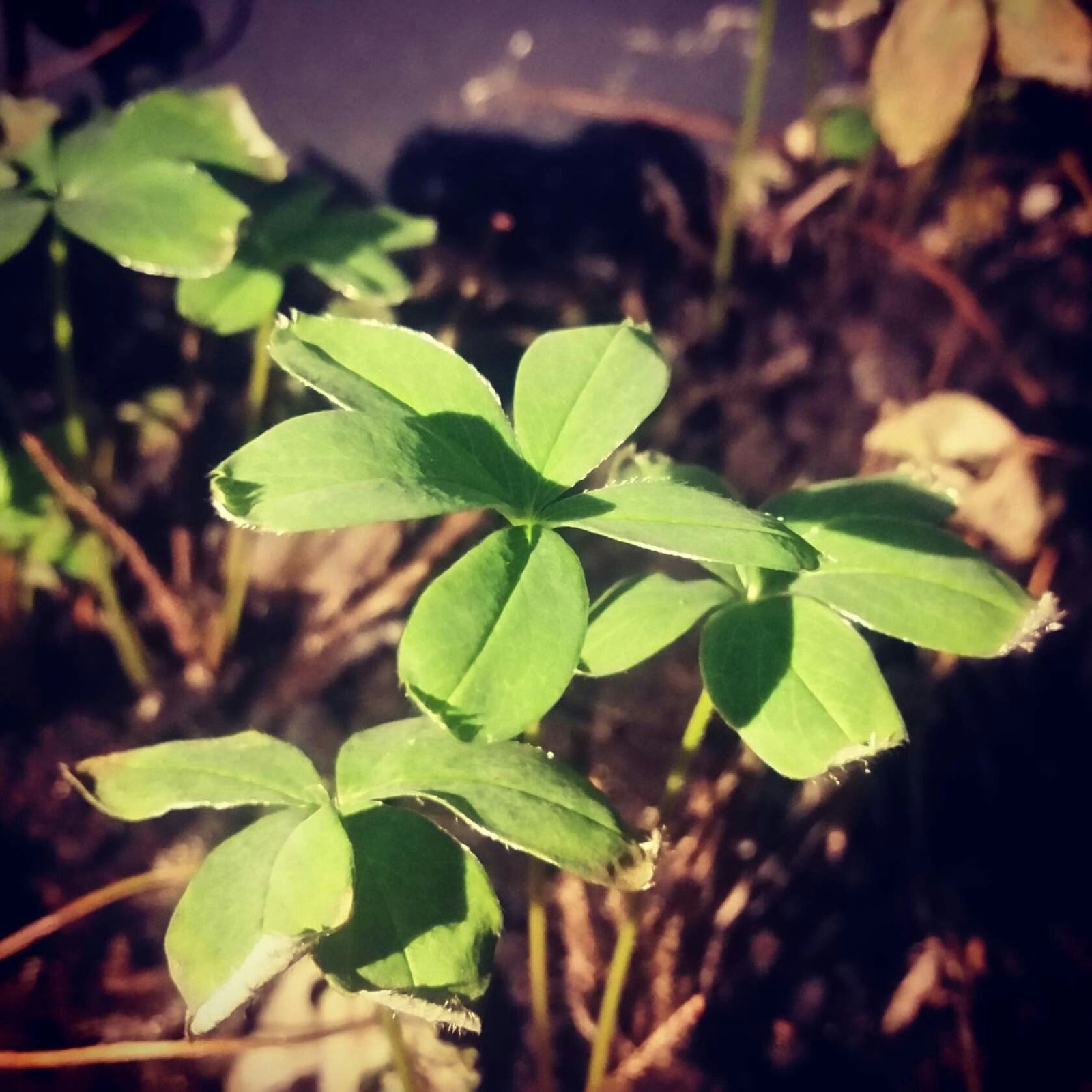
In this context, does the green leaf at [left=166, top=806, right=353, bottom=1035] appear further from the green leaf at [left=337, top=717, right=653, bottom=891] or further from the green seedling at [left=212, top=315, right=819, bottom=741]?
the green seedling at [left=212, top=315, right=819, bottom=741]

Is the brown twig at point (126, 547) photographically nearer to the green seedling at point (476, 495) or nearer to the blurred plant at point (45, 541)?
the blurred plant at point (45, 541)

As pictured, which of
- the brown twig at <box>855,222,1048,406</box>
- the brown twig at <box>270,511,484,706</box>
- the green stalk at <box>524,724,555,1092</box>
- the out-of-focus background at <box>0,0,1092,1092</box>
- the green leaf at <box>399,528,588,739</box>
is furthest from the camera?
the brown twig at <box>855,222,1048,406</box>

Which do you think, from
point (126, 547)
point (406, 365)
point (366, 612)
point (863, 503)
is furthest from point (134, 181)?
point (863, 503)

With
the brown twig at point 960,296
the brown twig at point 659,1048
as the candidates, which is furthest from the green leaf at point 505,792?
the brown twig at point 960,296

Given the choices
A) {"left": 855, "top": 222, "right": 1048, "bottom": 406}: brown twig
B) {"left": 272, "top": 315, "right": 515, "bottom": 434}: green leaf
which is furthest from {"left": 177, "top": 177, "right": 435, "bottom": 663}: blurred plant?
{"left": 855, "top": 222, "right": 1048, "bottom": 406}: brown twig

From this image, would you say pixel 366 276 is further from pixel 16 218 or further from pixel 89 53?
pixel 89 53

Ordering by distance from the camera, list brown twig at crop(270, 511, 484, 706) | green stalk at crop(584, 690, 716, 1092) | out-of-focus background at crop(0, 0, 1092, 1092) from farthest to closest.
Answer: brown twig at crop(270, 511, 484, 706) < out-of-focus background at crop(0, 0, 1092, 1092) < green stalk at crop(584, 690, 716, 1092)
